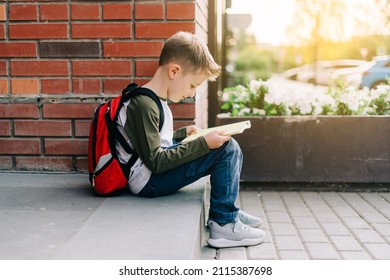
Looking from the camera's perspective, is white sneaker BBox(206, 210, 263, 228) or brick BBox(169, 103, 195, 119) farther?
brick BBox(169, 103, 195, 119)

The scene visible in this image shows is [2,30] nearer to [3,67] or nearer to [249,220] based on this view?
[3,67]

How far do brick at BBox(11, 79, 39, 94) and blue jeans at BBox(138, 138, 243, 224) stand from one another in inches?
42.1

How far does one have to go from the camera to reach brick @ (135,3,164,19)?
325cm

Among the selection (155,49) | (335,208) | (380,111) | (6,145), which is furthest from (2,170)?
(380,111)

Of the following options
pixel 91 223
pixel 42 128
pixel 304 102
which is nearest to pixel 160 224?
pixel 91 223

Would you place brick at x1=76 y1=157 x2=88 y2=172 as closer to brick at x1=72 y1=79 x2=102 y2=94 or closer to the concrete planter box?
brick at x1=72 y1=79 x2=102 y2=94

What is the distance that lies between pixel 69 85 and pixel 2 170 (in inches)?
27.5

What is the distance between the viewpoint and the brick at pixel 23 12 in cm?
330

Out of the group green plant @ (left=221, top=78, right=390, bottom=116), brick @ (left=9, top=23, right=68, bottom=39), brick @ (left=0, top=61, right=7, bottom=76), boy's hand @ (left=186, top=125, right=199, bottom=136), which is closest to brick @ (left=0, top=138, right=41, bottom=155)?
brick @ (left=0, top=61, right=7, bottom=76)

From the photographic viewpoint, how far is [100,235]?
7.38 feet

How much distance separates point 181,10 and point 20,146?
4.29 feet

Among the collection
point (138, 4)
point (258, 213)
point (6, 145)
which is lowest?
point (258, 213)

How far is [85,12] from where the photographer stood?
3291mm

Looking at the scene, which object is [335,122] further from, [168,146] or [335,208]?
[168,146]
